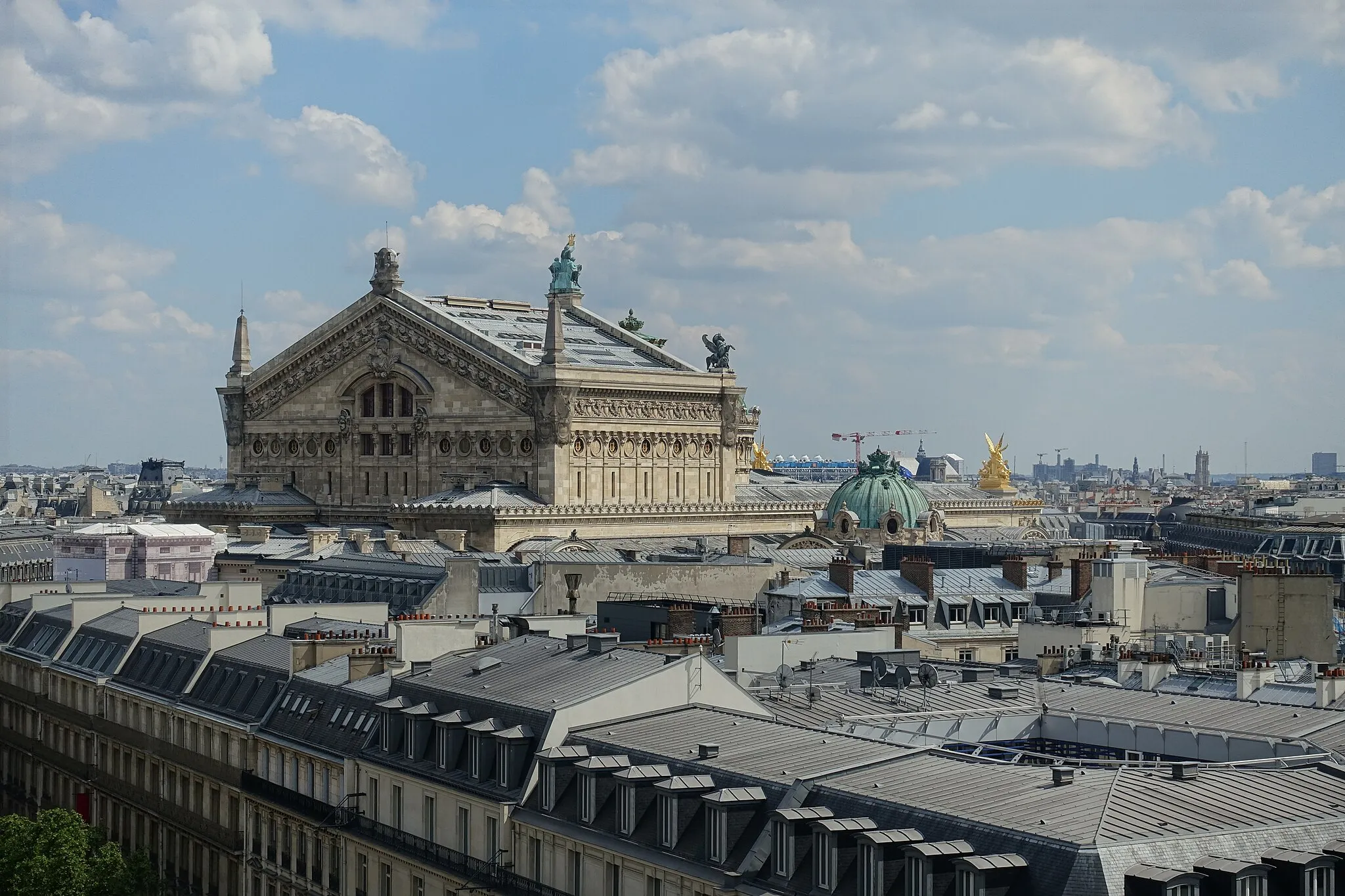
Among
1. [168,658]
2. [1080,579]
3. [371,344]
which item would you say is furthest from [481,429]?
[168,658]

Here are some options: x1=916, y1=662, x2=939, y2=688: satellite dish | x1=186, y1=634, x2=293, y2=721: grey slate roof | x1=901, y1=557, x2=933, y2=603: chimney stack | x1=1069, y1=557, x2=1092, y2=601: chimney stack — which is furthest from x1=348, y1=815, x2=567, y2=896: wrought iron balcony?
x1=1069, y1=557, x2=1092, y2=601: chimney stack

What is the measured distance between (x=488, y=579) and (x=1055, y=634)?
22612mm

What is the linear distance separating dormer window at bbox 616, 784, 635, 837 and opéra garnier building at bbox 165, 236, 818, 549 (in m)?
76.6

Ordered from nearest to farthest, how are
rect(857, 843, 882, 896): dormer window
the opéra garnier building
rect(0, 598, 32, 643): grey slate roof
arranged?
rect(857, 843, 882, 896): dormer window < rect(0, 598, 32, 643): grey slate roof < the opéra garnier building

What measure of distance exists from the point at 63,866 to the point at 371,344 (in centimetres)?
7366

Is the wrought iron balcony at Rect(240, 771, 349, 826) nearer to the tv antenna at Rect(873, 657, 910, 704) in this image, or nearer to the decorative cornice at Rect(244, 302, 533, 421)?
the tv antenna at Rect(873, 657, 910, 704)

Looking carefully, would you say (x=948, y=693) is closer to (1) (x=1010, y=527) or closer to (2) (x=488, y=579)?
(2) (x=488, y=579)

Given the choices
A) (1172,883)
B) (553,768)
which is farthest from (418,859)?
(1172,883)

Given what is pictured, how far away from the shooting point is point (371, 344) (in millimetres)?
126688

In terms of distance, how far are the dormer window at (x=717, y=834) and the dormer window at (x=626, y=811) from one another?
2.06m

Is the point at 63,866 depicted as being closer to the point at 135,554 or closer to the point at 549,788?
the point at 549,788

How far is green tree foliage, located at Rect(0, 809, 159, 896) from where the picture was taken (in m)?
54.2

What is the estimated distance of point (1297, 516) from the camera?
180625 millimetres

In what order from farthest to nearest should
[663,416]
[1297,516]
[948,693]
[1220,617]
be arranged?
1. [1297,516]
2. [663,416]
3. [1220,617]
4. [948,693]
